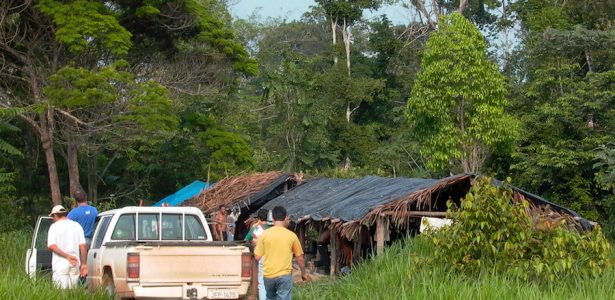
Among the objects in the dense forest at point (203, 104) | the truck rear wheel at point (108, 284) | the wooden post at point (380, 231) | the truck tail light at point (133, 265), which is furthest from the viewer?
the dense forest at point (203, 104)

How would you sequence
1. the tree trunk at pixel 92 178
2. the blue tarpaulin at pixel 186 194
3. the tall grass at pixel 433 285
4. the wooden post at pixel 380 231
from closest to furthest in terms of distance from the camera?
the tall grass at pixel 433 285 → the wooden post at pixel 380 231 → the blue tarpaulin at pixel 186 194 → the tree trunk at pixel 92 178

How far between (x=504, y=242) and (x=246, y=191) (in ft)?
46.5

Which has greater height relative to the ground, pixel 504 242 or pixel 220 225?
pixel 504 242

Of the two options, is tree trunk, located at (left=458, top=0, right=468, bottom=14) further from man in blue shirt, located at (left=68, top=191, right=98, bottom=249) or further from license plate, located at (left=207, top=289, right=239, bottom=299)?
license plate, located at (left=207, top=289, right=239, bottom=299)

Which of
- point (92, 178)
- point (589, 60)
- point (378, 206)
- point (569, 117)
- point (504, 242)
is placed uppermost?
point (589, 60)

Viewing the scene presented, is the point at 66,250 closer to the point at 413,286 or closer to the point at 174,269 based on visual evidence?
the point at 174,269

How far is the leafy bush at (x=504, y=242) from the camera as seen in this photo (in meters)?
12.4

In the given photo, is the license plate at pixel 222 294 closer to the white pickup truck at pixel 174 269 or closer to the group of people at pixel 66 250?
the white pickup truck at pixel 174 269

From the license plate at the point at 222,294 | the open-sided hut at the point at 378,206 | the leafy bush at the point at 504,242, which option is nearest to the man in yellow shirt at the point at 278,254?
the license plate at the point at 222,294

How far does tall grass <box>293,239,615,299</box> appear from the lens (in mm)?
10711

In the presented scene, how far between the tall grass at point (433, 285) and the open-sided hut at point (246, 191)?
11168 millimetres

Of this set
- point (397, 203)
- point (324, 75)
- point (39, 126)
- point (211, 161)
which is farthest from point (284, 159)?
point (397, 203)

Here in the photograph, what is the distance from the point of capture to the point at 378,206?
17.6 metres

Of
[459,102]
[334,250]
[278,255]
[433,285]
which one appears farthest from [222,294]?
[459,102]
